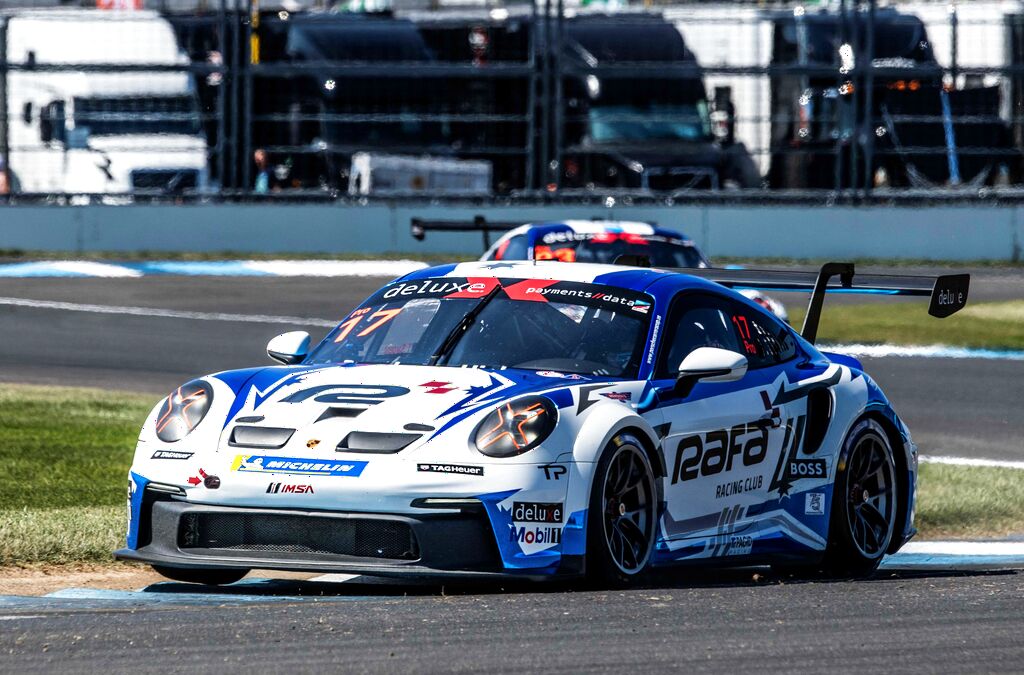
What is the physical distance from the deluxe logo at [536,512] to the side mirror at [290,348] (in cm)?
160

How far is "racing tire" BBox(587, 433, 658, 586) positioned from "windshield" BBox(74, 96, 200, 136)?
59.1 ft

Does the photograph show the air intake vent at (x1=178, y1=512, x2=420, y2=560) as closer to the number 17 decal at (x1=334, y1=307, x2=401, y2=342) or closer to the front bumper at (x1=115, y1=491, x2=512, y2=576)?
the front bumper at (x1=115, y1=491, x2=512, y2=576)

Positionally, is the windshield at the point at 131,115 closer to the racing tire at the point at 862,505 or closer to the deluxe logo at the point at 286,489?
the racing tire at the point at 862,505

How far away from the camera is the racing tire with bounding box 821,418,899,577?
774 centimetres

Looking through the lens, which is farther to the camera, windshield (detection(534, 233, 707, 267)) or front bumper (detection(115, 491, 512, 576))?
windshield (detection(534, 233, 707, 267))

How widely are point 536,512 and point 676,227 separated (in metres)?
19.1

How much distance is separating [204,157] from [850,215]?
8.61 metres

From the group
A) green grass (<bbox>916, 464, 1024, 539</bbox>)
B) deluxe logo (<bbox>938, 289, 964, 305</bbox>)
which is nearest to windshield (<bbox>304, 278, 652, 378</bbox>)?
deluxe logo (<bbox>938, 289, 964, 305</bbox>)

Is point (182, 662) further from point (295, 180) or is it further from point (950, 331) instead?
point (295, 180)

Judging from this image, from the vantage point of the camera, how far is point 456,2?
2498 centimetres

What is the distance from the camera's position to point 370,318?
753 centimetres

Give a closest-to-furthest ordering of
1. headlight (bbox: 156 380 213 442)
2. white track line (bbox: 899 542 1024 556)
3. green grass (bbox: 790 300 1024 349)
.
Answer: headlight (bbox: 156 380 213 442) < white track line (bbox: 899 542 1024 556) < green grass (bbox: 790 300 1024 349)

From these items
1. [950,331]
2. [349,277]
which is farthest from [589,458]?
[349,277]

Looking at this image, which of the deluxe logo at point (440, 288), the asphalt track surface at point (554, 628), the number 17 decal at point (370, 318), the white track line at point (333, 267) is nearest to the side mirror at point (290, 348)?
the number 17 decal at point (370, 318)
